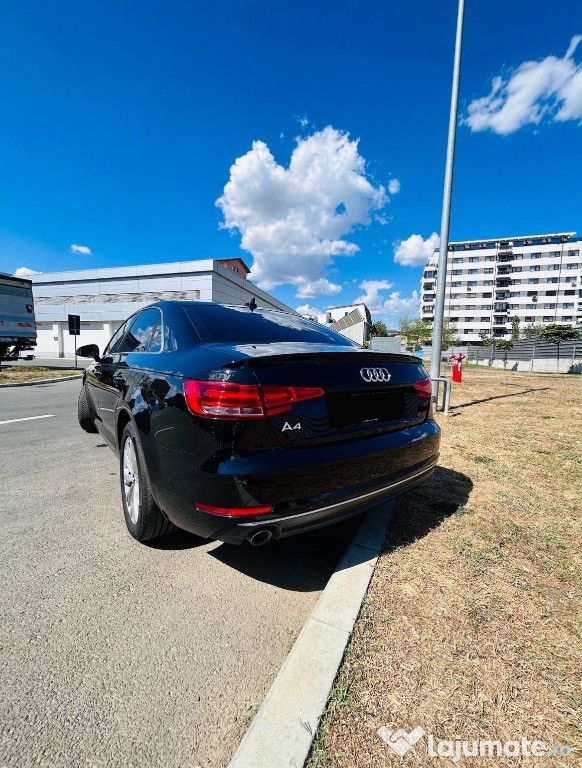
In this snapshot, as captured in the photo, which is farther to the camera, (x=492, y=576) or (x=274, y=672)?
(x=492, y=576)

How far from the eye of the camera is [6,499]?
9.79 ft

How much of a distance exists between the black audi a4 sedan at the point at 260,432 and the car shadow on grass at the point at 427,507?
0.41 metres

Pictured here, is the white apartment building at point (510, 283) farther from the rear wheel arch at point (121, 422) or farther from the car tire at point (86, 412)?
the rear wheel arch at point (121, 422)

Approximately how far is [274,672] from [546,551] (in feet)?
5.97

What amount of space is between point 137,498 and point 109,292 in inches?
1277

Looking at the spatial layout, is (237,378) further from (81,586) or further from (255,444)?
(81,586)

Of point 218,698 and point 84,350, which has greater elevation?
point 84,350

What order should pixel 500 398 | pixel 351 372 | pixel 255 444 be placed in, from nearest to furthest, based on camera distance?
pixel 255 444
pixel 351 372
pixel 500 398

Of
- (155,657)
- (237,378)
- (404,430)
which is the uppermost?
→ (237,378)

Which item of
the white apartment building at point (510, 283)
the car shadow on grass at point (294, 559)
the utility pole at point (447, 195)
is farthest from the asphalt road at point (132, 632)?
the white apartment building at point (510, 283)

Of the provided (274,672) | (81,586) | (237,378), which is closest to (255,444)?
(237,378)

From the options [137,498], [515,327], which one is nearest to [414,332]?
[515,327]

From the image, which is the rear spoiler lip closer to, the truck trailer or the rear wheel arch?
the rear wheel arch

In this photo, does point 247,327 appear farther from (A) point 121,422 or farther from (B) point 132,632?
(B) point 132,632
